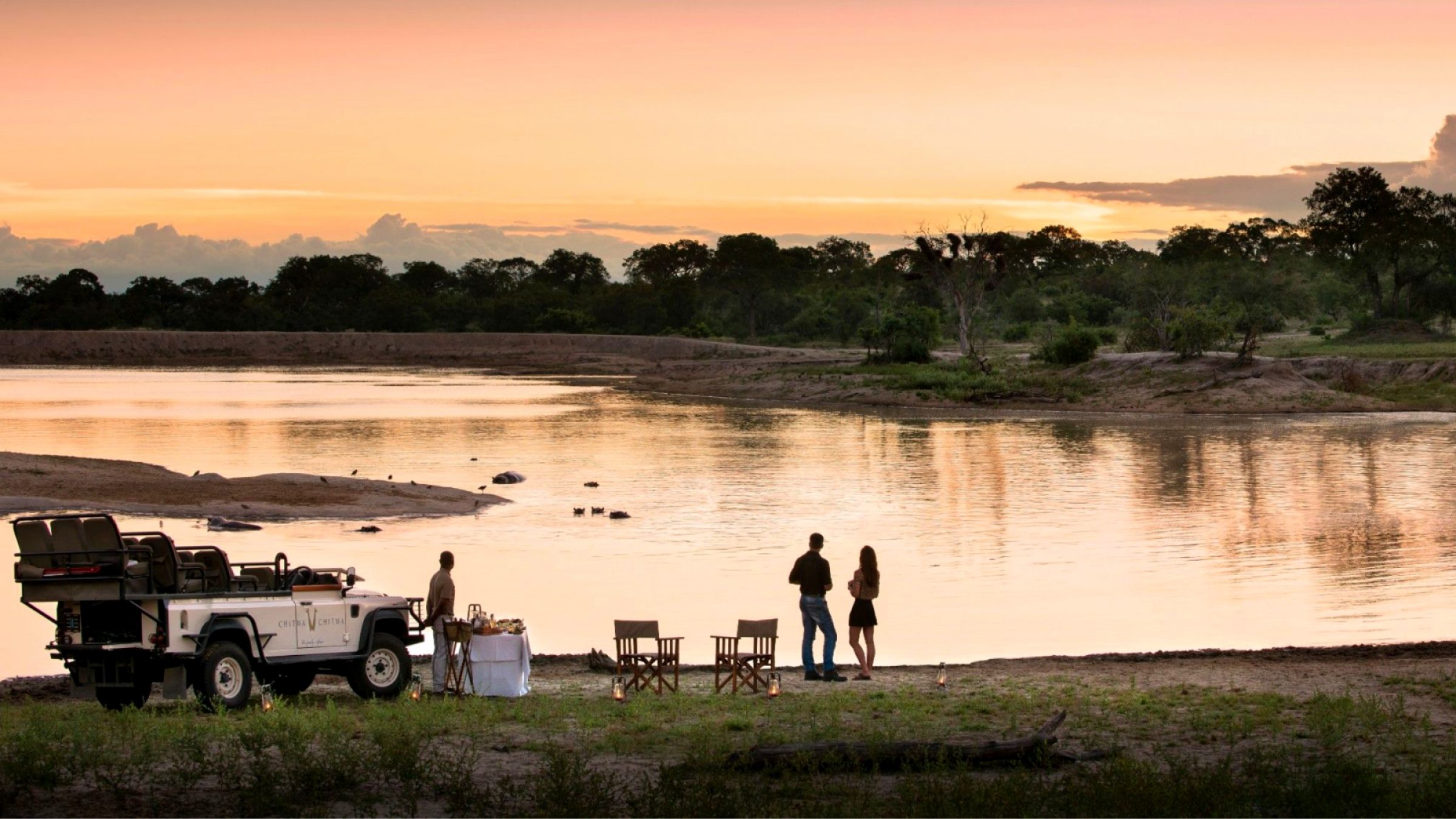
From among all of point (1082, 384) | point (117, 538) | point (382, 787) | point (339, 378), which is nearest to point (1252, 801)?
point (382, 787)

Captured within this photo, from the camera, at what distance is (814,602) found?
1548 cm

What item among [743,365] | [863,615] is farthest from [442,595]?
[743,365]

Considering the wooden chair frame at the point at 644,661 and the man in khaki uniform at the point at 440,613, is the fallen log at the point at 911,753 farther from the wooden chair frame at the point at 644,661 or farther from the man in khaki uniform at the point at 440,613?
the man in khaki uniform at the point at 440,613

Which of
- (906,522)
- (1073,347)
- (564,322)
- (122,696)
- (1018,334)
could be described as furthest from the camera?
(564,322)

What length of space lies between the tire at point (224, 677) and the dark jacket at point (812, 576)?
17.2 ft

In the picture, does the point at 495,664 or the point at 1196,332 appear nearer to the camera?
the point at 495,664

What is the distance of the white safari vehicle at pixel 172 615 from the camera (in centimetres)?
1247

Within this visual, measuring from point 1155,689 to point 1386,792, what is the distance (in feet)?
15.6

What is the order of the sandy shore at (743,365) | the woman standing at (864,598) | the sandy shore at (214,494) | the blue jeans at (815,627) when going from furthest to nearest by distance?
1. the sandy shore at (743,365)
2. the sandy shore at (214,494)
3. the woman standing at (864,598)
4. the blue jeans at (815,627)

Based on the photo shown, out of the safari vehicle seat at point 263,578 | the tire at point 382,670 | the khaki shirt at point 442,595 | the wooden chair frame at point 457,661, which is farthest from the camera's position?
the khaki shirt at point 442,595

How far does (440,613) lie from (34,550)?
11.2ft

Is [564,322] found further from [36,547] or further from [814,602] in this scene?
[36,547]

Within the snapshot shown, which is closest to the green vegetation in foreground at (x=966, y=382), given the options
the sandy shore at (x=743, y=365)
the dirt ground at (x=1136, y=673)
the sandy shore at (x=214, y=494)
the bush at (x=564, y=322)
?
the sandy shore at (x=743, y=365)

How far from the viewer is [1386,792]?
9.30 m
